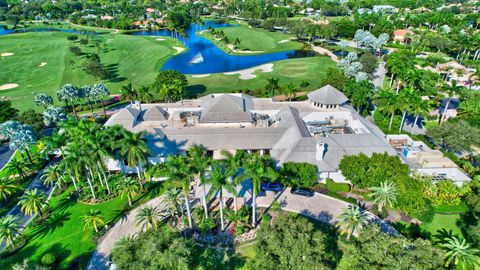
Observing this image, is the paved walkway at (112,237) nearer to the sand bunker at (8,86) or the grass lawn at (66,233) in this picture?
the grass lawn at (66,233)

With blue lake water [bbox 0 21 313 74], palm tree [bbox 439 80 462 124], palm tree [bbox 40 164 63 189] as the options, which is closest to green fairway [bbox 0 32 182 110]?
blue lake water [bbox 0 21 313 74]

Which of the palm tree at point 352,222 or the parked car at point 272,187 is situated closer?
the palm tree at point 352,222

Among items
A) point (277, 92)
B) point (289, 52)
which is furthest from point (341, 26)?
point (277, 92)

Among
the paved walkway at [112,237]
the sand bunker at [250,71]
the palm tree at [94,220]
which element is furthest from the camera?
the sand bunker at [250,71]

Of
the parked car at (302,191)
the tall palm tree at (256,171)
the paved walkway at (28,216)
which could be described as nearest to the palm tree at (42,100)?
the paved walkway at (28,216)

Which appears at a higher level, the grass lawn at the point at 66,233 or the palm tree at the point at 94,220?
the palm tree at the point at 94,220

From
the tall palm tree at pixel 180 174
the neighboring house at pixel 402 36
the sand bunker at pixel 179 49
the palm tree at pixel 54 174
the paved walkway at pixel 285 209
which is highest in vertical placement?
the neighboring house at pixel 402 36

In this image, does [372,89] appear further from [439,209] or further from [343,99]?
[439,209]

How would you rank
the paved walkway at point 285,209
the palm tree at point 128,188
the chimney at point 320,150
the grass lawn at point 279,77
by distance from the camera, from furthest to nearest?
the grass lawn at point 279,77
the chimney at point 320,150
the palm tree at point 128,188
the paved walkway at point 285,209
